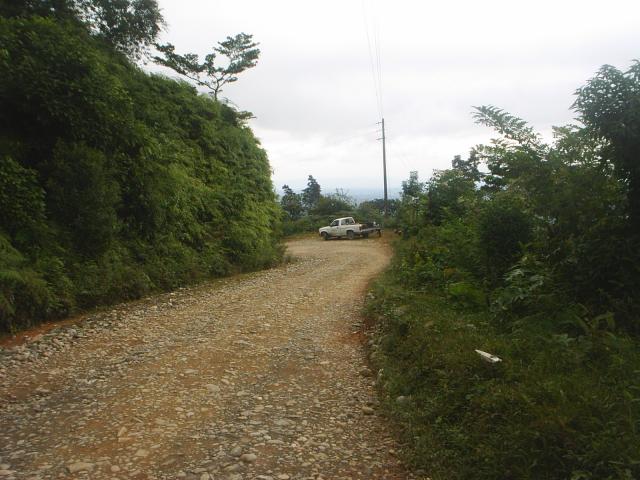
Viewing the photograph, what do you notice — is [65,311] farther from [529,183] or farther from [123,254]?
[529,183]

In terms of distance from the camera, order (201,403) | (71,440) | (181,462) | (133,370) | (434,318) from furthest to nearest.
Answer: (434,318)
(133,370)
(201,403)
(71,440)
(181,462)

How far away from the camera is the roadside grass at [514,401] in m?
3.03

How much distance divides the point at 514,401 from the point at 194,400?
3.11 m

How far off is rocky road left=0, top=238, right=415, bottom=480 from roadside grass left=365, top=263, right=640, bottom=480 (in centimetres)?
37

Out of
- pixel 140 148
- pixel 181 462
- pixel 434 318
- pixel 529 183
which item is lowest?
pixel 181 462

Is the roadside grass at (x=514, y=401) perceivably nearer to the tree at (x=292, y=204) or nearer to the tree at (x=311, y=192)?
the tree at (x=292, y=204)

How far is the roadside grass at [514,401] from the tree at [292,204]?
36713 mm

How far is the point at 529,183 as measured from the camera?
7.29 metres

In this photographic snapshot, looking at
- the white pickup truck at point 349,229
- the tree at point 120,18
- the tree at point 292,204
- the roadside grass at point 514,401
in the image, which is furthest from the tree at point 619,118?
the tree at point 292,204

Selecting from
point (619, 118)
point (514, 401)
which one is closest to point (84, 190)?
point (514, 401)

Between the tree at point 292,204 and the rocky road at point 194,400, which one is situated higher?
the tree at point 292,204

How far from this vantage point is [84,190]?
9.37m

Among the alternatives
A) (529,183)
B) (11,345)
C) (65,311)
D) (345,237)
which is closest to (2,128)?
(65,311)

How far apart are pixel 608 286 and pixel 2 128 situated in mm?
11380
